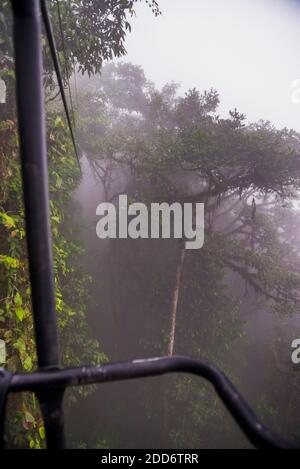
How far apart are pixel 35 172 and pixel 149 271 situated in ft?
48.6

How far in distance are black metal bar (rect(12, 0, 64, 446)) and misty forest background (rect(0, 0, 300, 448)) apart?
11.3ft

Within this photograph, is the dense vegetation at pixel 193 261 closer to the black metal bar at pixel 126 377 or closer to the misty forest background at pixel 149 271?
the misty forest background at pixel 149 271

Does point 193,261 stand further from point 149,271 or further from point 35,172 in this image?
point 35,172

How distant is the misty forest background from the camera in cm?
507

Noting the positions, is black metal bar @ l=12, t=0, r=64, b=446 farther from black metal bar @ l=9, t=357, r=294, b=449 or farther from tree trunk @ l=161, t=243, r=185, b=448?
tree trunk @ l=161, t=243, r=185, b=448

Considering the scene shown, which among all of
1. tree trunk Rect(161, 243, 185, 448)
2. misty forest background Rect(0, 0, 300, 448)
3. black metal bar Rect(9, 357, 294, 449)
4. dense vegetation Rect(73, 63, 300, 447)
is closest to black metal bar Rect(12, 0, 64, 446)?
Result: black metal bar Rect(9, 357, 294, 449)

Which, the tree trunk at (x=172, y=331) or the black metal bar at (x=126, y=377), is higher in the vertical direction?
the black metal bar at (x=126, y=377)

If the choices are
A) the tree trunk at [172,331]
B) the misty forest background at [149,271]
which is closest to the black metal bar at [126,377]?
the misty forest background at [149,271]

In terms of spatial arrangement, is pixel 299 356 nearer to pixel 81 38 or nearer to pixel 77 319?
pixel 77 319

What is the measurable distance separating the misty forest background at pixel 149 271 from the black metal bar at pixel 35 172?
11.3ft

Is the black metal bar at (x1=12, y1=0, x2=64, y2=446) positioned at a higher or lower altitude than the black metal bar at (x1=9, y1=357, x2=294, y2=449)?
higher

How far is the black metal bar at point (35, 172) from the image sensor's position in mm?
761

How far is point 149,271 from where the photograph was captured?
15.4m

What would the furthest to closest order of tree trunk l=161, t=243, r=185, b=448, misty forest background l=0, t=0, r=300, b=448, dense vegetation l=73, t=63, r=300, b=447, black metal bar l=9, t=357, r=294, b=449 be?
tree trunk l=161, t=243, r=185, b=448, dense vegetation l=73, t=63, r=300, b=447, misty forest background l=0, t=0, r=300, b=448, black metal bar l=9, t=357, r=294, b=449
